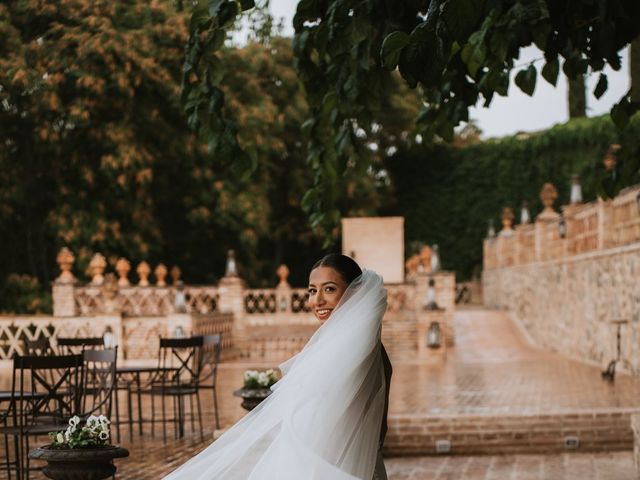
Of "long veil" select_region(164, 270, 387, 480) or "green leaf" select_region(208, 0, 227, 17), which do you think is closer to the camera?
"long veil" select_region(164, 270, 387, 480)

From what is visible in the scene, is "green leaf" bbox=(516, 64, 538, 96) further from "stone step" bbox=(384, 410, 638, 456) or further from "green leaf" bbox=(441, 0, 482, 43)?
"stone step" bbox=(384, 410, 638, 456)

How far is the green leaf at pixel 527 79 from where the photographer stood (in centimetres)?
568

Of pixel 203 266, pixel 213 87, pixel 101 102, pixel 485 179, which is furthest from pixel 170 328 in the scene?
pixel 485 179

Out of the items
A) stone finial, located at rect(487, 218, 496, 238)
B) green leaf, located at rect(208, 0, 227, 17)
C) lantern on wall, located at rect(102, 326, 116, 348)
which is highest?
stone finial, located at rect(487, 218, 496, 238)

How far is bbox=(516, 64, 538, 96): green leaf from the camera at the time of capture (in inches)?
224

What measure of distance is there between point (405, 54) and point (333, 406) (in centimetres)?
145

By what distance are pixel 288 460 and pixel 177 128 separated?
25.1 meters

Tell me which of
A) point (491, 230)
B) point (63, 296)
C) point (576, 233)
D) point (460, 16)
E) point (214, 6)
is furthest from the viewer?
point (491, 230)

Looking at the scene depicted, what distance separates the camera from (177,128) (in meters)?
28.8

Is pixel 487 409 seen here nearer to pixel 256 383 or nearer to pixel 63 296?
pixel 256 383

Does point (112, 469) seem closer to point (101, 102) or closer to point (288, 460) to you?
point (288, 460)

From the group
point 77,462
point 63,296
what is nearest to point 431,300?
point 63,296

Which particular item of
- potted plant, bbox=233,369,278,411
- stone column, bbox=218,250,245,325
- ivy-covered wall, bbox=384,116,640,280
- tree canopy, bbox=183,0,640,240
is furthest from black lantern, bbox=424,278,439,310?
tree canopy, bbox=183,0,640,240

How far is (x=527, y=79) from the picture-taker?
5.71m
